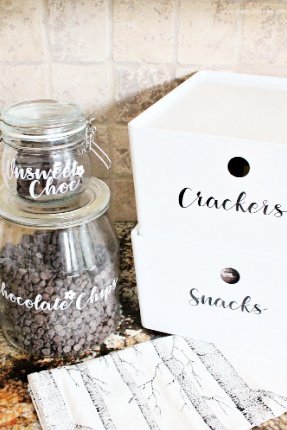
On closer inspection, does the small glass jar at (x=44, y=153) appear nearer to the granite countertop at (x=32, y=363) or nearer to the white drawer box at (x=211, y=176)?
the white drawer box at (x=211, y=176)

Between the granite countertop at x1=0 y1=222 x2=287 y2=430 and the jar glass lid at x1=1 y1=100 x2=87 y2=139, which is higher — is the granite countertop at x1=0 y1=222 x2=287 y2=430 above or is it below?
below

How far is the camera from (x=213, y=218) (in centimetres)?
62

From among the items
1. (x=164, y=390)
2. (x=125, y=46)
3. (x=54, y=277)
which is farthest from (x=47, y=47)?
(x=164, y=390)

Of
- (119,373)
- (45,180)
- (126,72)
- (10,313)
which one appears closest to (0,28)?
(126,72)

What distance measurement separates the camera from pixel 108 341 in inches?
27.8

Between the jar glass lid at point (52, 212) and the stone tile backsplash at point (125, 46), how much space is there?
248 millimetres

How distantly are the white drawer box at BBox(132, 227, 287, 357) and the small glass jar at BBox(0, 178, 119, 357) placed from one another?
59 millimetres

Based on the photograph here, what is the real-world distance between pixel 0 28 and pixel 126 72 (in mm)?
210

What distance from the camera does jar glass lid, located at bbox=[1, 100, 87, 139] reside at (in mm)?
633

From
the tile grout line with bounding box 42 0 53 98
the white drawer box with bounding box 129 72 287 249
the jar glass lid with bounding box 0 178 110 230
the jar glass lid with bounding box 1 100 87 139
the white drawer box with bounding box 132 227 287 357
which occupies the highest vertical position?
the tile grout line with bounding box 42 0 53 98

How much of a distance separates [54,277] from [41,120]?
193 millimetres

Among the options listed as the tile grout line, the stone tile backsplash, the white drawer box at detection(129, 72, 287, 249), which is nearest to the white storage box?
the white drawer box at detection(129, 72, 287, 249)

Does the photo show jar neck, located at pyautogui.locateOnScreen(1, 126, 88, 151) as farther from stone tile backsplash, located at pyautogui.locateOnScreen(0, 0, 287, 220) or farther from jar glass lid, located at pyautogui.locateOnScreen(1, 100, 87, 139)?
stone tile backsplash, located at pyautogui.locateOnScreen(0, 0, 287, 220)

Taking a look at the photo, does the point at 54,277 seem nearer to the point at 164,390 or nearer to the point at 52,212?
the point at 52,212
